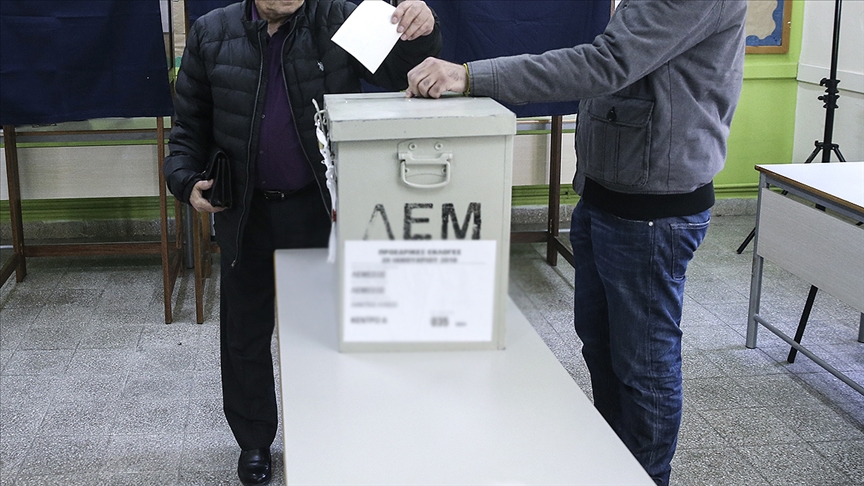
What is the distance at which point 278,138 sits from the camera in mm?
1664

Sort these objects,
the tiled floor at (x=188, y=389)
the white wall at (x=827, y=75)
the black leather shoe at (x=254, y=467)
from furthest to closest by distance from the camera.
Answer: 1. the white wall at (x=827, y=75)
2. the tiled floor at (x=188, y=389)
3. the black leather shoe at (x=254, y=467)

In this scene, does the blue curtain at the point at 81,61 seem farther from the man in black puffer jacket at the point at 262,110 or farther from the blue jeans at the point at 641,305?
the blue jeans at the point at 641,305

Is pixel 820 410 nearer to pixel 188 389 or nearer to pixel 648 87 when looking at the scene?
pixel 648 87

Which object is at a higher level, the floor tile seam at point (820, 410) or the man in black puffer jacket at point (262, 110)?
the man in black puffer jacket at point (262, 110)

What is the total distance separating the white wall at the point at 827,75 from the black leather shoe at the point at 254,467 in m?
3.19

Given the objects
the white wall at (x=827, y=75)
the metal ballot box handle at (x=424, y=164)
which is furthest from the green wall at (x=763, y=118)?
the metal ballot box handle at (x=424, y=164)

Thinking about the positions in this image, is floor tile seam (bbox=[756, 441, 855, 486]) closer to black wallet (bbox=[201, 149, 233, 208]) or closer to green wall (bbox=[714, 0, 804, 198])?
black wallet (bbox=[201, 149, 233, 208])

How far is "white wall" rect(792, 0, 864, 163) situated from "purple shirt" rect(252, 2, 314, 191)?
10.7 ft

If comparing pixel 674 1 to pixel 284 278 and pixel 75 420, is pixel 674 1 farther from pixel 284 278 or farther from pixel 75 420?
pixel 75 420

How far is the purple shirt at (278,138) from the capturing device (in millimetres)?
1648

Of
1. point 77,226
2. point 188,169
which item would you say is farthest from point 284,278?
point 77,226

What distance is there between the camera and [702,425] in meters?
2.42

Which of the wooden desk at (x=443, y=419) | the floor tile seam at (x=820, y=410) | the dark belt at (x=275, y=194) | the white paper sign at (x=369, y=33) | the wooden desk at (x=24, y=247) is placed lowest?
the floor tile seam at (x=820, y=410)

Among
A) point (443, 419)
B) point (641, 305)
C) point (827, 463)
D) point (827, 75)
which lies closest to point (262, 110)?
point (641, 305)
